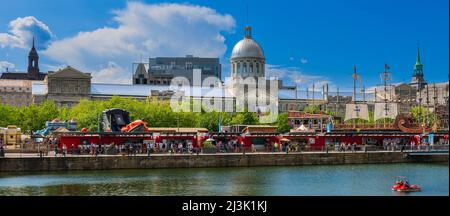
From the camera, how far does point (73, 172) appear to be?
195 feet

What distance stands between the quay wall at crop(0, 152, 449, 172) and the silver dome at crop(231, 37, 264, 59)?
Result: 9416cm

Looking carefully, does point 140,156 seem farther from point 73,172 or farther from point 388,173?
point 388,173

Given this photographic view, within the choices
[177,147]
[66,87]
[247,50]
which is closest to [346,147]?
[177,147]

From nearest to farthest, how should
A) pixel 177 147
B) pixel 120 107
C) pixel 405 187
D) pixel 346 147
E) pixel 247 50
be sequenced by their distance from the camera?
pixel 405 187
pixel 177 147
pixel 346 147
pixel 120 107
pixel 247 50

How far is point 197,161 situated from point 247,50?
103807 mm

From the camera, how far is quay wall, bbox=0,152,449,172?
196 feet

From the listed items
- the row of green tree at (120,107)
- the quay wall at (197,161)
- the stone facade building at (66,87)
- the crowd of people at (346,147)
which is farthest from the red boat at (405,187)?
the stone facade building at (66,87)

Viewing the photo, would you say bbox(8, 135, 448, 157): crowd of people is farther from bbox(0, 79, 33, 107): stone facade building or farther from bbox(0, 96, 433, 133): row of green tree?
bbox(0, 79, 33, 107): stone facade building

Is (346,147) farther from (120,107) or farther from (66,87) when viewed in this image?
(66,87)

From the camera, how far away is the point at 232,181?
5112 cm

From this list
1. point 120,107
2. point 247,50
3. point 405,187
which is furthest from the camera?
point 247,50
